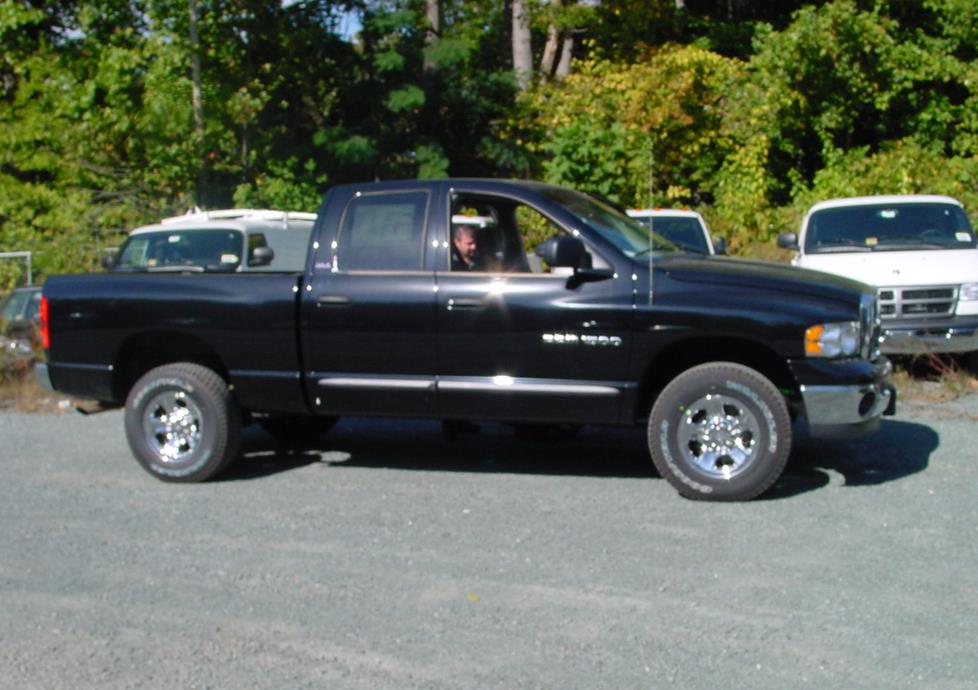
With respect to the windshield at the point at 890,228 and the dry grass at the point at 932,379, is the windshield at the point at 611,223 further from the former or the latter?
the windshield at the point at 890,228

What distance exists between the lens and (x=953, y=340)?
487 inches

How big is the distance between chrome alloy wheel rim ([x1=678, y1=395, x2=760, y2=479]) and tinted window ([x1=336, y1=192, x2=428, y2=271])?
194cm

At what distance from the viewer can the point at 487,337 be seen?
8227 mm

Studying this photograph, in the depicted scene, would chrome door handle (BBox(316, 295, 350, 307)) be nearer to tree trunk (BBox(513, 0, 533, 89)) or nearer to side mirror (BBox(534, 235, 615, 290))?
side mirror (BBox(534, 235, 615, 290))

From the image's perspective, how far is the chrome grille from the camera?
12.6 meters

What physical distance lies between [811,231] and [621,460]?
18.6 ft

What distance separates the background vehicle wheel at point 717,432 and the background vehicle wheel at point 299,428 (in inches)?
120

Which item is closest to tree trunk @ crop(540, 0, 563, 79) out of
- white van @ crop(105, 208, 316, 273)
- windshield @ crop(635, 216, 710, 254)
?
windshield @ crop(635, 216, 710, 254)

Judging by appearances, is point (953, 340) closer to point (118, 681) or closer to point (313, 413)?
point (313, 413)

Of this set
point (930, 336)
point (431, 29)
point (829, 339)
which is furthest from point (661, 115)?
point (829, 339)

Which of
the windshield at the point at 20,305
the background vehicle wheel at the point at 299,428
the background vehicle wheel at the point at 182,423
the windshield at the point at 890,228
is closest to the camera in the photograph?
the background vehicle wheel at the point at 182,423

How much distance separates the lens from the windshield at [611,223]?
8414 mm

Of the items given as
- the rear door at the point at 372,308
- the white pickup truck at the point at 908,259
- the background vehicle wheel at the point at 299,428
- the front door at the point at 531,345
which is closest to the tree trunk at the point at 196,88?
the white pickup truck at the point at 908,259

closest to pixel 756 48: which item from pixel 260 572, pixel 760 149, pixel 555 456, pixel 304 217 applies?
pixel 760 149
